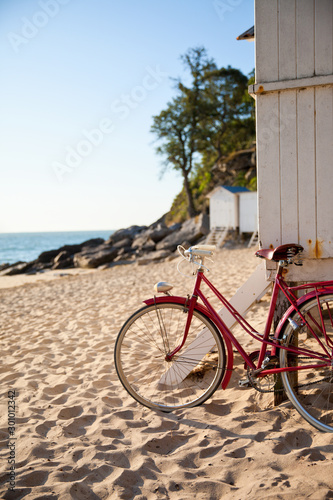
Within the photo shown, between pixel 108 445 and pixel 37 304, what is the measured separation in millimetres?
6761

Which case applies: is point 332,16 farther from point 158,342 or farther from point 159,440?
point 158,342

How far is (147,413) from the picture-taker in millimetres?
3018

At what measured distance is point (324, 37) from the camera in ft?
9.29

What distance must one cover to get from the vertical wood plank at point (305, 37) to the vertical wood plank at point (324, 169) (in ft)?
0.61

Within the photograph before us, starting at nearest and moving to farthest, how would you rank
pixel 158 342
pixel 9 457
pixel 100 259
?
pixel 9 457 < pixel 158 342 < pixel 100 259

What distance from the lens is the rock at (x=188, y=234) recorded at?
25.3 metres

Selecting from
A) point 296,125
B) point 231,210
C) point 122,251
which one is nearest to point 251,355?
point 296,125

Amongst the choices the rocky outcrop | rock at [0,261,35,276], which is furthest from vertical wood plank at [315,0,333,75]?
rock at [0,261,35,276]

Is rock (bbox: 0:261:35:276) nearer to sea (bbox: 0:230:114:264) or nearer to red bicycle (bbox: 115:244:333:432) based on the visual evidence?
sea (bbox: 0:230:114:264)

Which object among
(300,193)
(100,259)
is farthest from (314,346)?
(100,259)

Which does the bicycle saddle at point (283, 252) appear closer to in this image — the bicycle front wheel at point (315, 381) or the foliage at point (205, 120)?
the bicycle front wheel at point (315, 381)

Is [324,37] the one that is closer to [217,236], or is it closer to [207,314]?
[207,314]

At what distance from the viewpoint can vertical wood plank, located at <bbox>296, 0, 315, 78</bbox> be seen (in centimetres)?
286

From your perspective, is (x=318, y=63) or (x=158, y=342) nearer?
(x=318, y=63)
